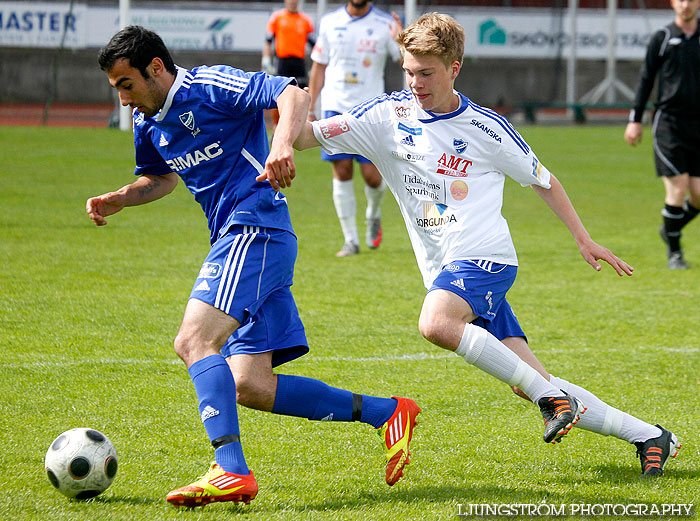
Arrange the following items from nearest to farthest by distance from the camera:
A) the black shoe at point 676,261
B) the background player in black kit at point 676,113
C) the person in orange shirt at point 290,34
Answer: the background player in black kit at point 676,113
the black shoe at point 676,261
the person in orange shirt at point 290,34

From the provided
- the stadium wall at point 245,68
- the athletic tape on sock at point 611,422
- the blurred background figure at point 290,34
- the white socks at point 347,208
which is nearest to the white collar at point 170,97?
the athletic tape on sock at point 611,422

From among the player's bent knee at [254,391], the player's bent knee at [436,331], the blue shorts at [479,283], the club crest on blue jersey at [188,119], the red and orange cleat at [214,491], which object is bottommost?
the red and orange cleat at [214,491]

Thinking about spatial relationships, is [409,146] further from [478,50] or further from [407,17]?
[478,50]

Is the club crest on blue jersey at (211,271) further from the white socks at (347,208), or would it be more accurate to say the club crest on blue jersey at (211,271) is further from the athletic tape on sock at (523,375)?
the white socks at (347,208)

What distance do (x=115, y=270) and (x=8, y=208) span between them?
11.0ft

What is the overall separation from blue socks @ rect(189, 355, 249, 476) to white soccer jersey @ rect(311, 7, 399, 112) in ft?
19.8

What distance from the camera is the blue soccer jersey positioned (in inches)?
142

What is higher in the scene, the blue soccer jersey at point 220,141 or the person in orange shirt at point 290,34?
the person in orange shirt at point 290,34

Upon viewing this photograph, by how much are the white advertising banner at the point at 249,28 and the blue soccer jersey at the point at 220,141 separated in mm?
19460

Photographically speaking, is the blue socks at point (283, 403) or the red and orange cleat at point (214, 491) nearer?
the red and orange cleat at point (214, 491)

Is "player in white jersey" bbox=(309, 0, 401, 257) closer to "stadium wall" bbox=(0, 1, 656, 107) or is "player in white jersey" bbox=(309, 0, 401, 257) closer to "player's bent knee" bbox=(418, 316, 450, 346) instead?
"player's bent knee" bbox=(418, 316, 450, 346)

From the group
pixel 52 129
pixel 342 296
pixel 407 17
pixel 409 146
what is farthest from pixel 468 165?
pixel 407 17

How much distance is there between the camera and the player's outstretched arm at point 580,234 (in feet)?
11.8

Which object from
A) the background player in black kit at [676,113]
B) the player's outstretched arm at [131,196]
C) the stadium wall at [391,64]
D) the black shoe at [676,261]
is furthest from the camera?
the stadium wall at [391,64]
